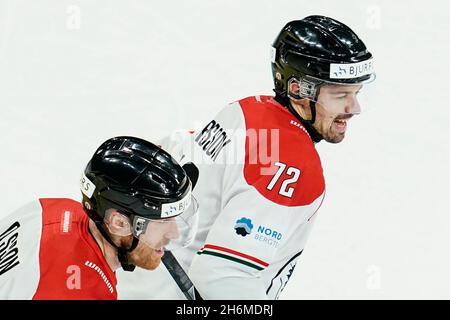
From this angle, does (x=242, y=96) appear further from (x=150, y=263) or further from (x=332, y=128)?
(x=150, y=263)

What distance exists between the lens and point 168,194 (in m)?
3.99

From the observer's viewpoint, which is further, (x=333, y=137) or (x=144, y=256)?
(x=333, y=137)

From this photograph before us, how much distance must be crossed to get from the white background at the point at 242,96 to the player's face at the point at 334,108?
1000mm

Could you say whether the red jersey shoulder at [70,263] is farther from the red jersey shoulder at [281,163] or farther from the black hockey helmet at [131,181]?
the red jersey shoulder at [281,163]

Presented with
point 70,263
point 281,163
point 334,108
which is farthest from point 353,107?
point 70,263

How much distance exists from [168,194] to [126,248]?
0.24m

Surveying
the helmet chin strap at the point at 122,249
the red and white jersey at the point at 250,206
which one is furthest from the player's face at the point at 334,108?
the helmet chin strap at the point at 122,249

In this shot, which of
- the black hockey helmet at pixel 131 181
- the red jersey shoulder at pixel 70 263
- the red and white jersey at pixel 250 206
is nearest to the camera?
the red jersey shoulder at pixel 70 263

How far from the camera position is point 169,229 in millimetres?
4125

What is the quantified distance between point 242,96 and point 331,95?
1822mm

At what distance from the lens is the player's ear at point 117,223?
3.98 metres

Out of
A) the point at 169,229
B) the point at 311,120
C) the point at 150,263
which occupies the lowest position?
the point at 150,263

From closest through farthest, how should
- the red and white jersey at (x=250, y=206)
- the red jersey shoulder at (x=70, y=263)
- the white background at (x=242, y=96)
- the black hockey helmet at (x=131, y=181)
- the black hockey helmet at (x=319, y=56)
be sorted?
1. the red jersey shoulder at (x=70, y=263)
2. the black hockey helmet at (x=131, y=181)
3. the red and white jersey at (x=250, y=206)
4. the black hockey helmet at (x=319, y=56)
5. the white background at (x=242, y=96)

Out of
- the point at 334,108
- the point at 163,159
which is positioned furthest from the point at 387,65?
the point at 163,159
